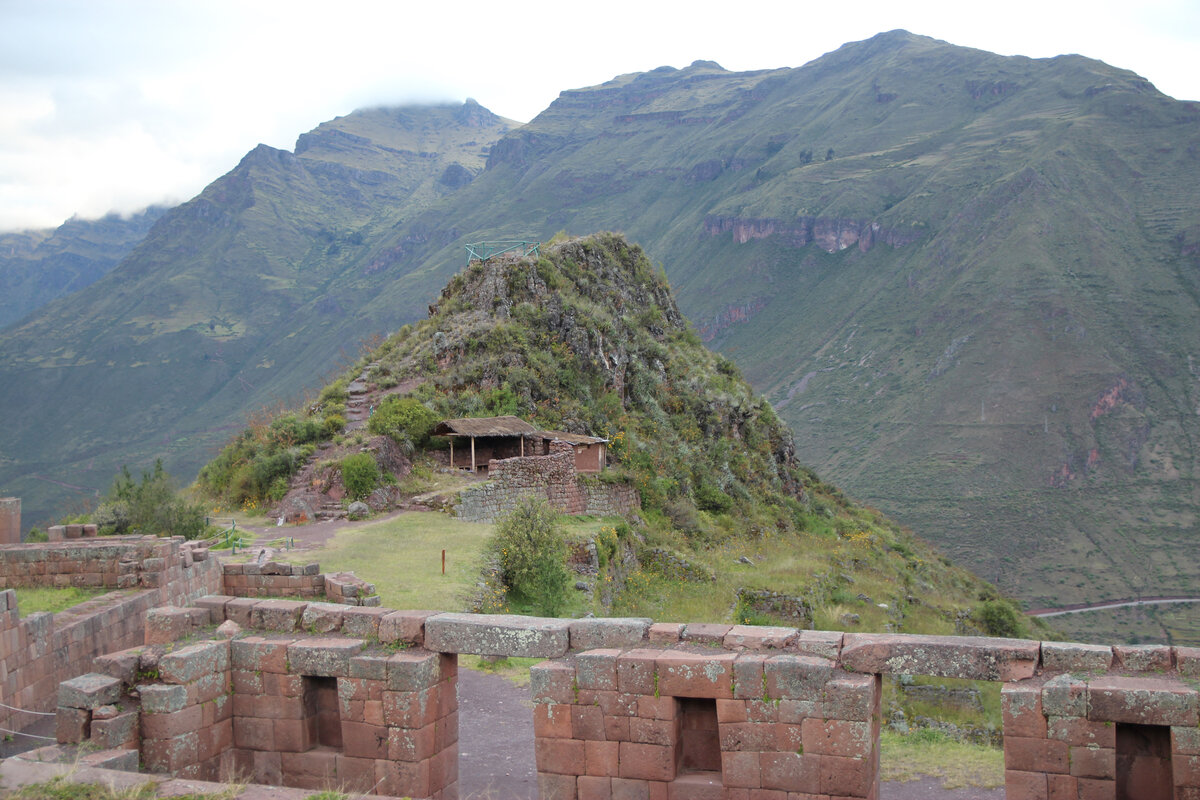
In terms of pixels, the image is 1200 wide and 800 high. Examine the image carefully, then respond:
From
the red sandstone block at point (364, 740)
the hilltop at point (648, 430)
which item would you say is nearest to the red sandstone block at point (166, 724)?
the red sandstone block at point (364, 740)

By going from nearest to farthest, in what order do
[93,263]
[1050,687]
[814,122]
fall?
[1050,687] < [814,122] < [93,263]

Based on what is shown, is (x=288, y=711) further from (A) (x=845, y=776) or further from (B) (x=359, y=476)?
(B) (x=359, y=476)

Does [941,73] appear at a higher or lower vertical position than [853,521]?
higher

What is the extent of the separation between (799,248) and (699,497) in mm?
102534

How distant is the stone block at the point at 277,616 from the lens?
9.86 m

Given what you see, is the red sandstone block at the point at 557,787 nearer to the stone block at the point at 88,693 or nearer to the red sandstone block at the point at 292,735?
the red sandstone block at the point at 292,735

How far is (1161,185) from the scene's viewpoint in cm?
10456

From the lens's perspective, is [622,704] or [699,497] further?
[699,497]

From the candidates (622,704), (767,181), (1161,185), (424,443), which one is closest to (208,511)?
(424,443)

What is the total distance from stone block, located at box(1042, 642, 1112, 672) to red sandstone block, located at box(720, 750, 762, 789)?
8.87 feet

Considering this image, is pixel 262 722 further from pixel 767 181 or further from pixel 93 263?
pixel 93 263

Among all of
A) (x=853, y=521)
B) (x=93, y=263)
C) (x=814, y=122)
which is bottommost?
(x=853, y=521)

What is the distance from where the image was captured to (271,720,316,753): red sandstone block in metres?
9.38

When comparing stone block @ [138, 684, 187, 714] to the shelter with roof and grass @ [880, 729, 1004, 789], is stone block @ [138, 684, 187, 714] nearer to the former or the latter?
grass @ [880, 729, 1004, 789]
